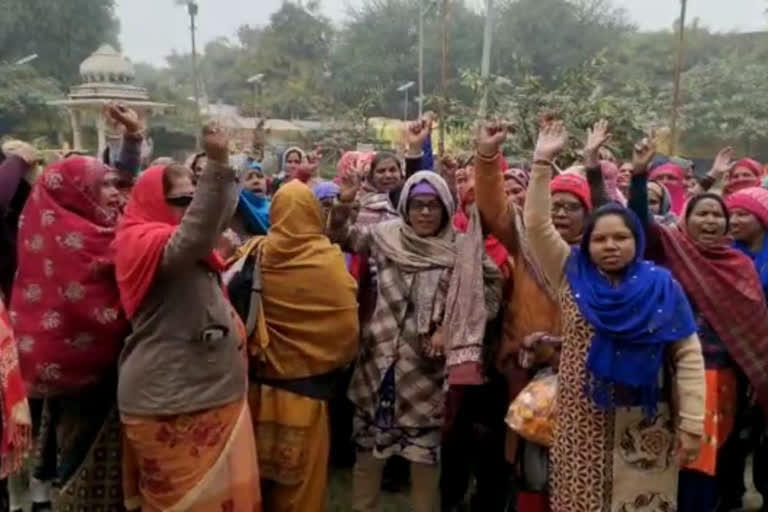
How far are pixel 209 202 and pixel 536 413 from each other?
1.52m

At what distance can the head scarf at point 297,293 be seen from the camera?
3621mm

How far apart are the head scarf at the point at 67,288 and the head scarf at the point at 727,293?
2366 mm

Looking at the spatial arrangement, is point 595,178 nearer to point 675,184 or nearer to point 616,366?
point 616,366

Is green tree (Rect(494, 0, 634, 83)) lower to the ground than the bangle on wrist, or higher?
higher

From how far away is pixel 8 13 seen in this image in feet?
136

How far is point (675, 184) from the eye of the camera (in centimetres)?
566

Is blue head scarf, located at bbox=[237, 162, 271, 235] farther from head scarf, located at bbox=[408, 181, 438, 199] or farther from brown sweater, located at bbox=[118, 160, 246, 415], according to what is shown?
brown sweater, located at bbox=[118, 160, 246, 415]

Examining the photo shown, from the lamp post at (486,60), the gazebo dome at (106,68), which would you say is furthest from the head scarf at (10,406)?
the gazebo dome at (106,68)

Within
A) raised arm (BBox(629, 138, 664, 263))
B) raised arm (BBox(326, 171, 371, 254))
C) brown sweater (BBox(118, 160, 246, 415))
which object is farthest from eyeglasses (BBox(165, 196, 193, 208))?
raised arm (BBox(629, 138, 664, 263))

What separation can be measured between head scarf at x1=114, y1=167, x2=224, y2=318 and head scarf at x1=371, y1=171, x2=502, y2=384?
Answer: 105 cm

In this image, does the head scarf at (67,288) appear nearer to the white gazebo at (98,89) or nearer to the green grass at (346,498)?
the green grass at (346,498)

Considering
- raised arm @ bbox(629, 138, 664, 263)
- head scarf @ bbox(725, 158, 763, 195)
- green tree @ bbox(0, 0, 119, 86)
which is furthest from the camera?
green tree @ bbox(0, 0, 119, 86)

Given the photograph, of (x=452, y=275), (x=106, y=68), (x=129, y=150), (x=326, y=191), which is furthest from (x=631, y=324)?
(x=106, y=68)

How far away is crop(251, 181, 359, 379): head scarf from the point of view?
11.9 ft
